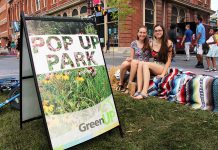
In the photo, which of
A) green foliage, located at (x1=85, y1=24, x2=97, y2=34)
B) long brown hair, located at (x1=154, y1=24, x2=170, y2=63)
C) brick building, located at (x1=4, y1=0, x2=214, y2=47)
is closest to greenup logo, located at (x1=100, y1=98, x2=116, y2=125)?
green foliage, located at (x1=85, y1=24, x2=97, y2=34)

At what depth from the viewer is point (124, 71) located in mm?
5590

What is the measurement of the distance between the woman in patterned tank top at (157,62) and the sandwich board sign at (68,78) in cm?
185

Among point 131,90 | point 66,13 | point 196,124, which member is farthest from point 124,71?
point 66,13

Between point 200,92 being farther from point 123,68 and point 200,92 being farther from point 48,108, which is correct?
point 48,108

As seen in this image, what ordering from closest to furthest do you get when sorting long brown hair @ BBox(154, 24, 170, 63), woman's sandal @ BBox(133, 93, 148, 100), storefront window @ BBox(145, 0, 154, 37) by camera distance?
woman's sandal @ BBox(133, 93, 148, 100) → long brown hair @ BBox(154, 24, 170, 63) → storefront window @ BBox(145, 0, 154, 37)

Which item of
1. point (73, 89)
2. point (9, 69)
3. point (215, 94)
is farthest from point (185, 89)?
point (9, 69)

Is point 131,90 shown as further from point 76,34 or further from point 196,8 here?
point 196,8

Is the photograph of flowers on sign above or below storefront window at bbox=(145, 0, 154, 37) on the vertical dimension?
below

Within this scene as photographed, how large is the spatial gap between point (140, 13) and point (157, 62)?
1986 centimetres

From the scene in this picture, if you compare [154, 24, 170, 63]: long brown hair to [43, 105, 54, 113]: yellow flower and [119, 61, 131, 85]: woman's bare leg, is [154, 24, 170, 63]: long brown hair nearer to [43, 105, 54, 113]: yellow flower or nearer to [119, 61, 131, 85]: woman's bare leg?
[119, 61, 131, 85]: woman's bare leg

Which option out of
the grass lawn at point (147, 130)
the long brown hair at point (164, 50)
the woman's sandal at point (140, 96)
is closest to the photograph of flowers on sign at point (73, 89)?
the grass lawn at point (147, 130)

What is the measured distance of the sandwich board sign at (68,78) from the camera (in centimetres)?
268

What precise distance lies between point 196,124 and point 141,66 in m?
1.68

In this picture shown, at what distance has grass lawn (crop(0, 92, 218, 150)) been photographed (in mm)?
3143
